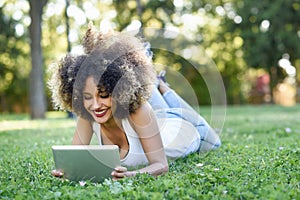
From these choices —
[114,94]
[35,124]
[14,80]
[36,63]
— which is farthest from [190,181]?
[14,80]

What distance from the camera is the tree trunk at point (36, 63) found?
1101cm

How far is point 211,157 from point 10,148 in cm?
197

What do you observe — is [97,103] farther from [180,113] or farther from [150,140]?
[180,113]

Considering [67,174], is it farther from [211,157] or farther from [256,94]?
[256,94]

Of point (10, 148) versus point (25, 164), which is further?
point (10, 148)

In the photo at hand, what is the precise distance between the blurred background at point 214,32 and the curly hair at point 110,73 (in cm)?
1249

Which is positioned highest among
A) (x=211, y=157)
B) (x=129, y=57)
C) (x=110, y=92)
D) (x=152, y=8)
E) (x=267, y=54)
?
(x=152, y=8)

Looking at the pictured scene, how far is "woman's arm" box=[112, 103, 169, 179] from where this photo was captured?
2539 millimetres

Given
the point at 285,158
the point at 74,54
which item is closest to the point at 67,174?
the point at 74,54

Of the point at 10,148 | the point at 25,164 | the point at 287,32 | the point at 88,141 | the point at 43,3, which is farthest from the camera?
the point at 287,32

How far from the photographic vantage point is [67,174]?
250cm

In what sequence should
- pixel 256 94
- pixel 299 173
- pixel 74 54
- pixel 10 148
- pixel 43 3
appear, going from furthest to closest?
pixel 256 94, pixel 43 3, pixel 10 148, pixel 74 54, pixel 299 173

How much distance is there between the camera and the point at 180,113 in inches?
143

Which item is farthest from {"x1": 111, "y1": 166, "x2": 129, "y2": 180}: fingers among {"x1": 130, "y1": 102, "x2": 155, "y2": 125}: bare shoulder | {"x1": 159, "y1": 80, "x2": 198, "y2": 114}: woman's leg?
{"x1": 159, "y1": 80, "x2": 198, "y2": 114}: woman's leg
